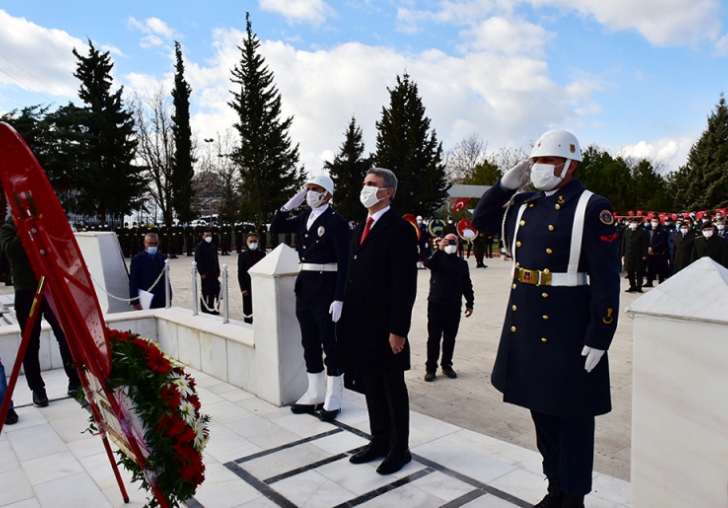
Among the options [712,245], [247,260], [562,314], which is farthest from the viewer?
[712,245]

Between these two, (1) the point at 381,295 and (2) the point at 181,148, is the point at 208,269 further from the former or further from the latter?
(2) the point at 181,148

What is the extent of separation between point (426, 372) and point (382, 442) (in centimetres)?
273

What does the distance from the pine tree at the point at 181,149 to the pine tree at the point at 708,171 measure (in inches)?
1341

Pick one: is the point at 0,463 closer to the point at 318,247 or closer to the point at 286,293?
the point at 286,293

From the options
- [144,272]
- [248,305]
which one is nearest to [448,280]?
[144,272]

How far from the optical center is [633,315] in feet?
8.46

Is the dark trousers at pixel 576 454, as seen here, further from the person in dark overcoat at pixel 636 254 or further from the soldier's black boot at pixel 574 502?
the person in dark overcoat at pixel 636 254

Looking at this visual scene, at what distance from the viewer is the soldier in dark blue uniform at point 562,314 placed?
273 centimetres

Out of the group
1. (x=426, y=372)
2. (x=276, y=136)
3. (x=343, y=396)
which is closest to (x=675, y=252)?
(x=426, y=372)

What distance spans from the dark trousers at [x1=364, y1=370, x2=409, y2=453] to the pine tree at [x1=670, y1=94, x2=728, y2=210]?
119 ft

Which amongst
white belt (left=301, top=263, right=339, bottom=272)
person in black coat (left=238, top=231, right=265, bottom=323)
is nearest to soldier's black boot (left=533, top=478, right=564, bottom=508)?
white belt (left=301, top=263, right=339, bottom=272)

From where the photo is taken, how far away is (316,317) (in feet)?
15.3

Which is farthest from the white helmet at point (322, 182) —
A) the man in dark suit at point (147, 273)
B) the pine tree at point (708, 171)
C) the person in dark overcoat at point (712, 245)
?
the pine tree at point (708, 171)

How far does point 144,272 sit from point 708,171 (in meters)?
37.1
